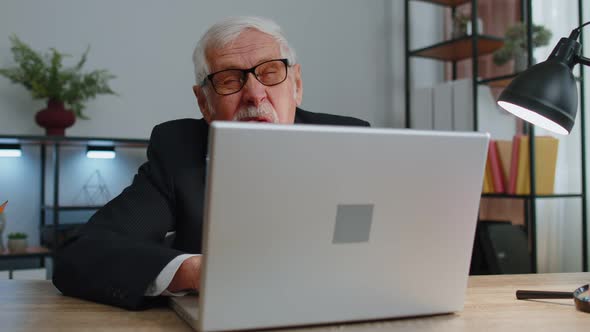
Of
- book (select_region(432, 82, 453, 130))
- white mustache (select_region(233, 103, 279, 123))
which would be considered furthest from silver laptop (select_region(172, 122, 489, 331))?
book (select_region(432, 82, 453, 130))

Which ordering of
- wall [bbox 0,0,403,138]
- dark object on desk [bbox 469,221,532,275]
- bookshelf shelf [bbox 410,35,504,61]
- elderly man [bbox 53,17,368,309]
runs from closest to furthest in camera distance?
elderly man [bbox 53,17,368,309] → dark object on desk [bbox 469,221,532,275] → wall [bbox 0,0,403,138] → bookshelf shelf [bbox 410,35,504,61]

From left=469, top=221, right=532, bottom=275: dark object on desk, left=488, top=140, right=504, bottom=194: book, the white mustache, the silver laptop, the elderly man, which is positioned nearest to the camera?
the silver laptop

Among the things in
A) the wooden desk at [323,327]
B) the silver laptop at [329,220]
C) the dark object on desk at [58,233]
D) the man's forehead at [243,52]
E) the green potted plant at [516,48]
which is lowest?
the dark object on desk at [58,233]

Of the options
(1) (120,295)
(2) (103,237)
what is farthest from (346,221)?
(2) (103,237)

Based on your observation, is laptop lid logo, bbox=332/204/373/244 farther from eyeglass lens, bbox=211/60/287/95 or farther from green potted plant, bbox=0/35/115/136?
green potted plant, bbox=0/35/115/136

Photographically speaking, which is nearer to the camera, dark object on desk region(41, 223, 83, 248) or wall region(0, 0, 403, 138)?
dark object on desk region(41, 223, 83, 248)

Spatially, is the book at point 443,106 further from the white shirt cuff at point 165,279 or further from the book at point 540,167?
the white shirt cuff at point 165,279

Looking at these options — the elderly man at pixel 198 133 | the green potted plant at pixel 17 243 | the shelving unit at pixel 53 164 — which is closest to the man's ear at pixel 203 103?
the elderly man at pixel 198 133

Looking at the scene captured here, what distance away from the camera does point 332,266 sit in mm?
683

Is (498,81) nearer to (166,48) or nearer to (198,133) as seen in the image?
(166,48)

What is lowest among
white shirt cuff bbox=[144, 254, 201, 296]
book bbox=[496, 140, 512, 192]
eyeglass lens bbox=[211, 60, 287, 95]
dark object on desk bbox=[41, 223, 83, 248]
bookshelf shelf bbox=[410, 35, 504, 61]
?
dark object on desk bbox=[41, 223, 83, 248]

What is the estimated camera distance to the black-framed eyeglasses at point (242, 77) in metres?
1.35

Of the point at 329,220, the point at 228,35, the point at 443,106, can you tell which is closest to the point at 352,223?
the point at 329,220

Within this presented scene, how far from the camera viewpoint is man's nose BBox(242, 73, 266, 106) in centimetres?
134
